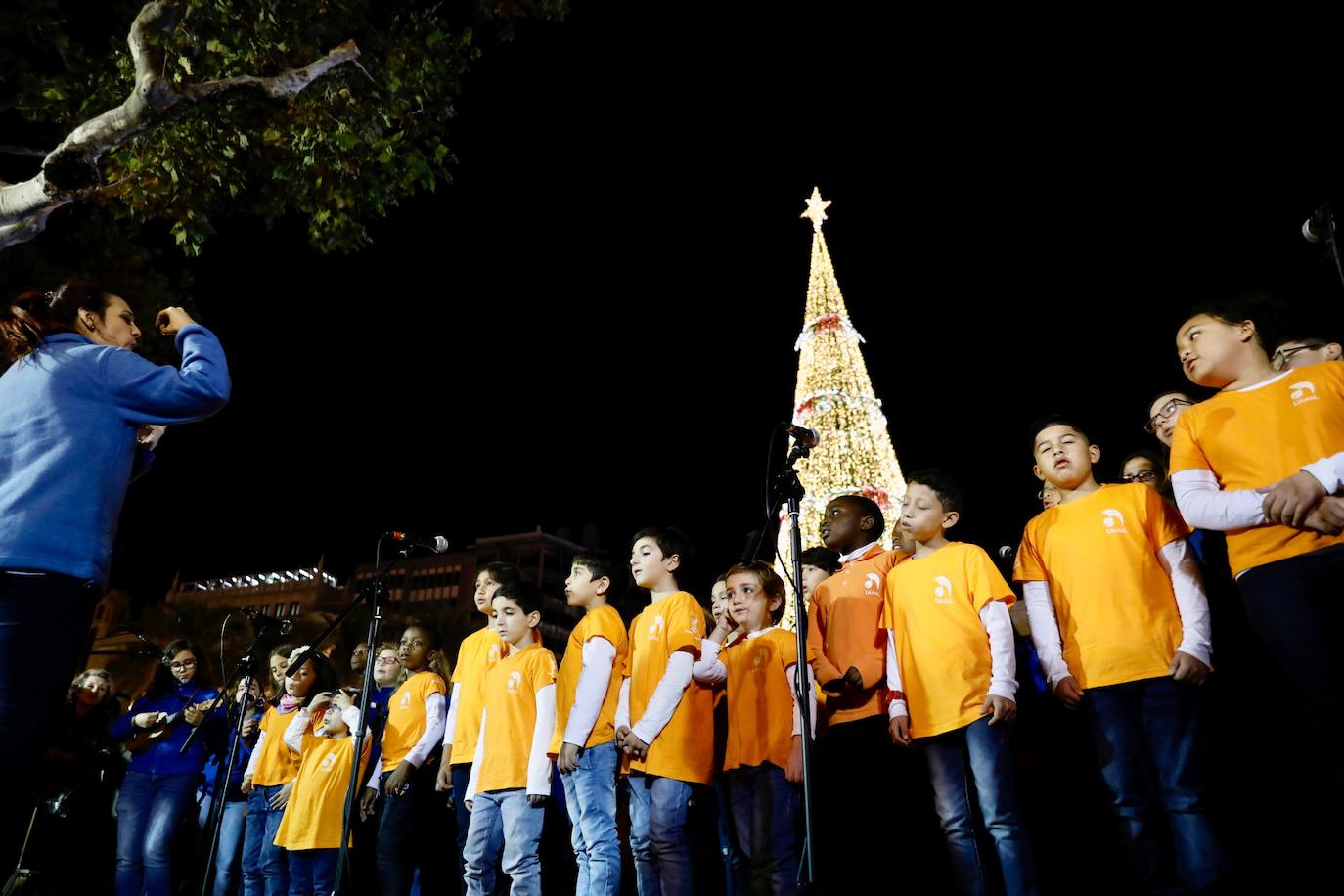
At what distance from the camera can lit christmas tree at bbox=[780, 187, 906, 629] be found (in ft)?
61.1

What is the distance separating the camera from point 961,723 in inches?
145

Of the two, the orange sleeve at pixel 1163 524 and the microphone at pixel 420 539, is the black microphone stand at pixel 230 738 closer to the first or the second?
the microphone at pixel 420 539

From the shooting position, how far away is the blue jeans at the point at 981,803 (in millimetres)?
3373

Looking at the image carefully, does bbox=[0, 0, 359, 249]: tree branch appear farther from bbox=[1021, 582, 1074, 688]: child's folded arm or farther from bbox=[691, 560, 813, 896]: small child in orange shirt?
bbox=[1021, 582, 1074, 688]: child's folded arm

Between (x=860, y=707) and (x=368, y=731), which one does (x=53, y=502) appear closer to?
(x=860, y=707)

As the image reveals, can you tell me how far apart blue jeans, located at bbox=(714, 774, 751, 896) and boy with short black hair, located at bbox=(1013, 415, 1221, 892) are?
1.78 meters

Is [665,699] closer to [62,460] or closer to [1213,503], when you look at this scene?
[1213,503]

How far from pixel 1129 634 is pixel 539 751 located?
295 cm

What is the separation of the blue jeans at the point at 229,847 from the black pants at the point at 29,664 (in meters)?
4.91

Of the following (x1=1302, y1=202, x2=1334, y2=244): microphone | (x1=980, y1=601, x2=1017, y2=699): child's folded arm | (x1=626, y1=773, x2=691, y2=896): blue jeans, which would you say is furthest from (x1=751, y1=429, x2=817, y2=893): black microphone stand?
(x1=1302, y1=202, x2=1334, y2=244): microphone

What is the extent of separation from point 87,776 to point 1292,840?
23.7 feet

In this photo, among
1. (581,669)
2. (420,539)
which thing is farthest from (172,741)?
(581,669)

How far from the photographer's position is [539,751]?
4.66m

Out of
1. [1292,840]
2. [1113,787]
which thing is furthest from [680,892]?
[1292,840]
